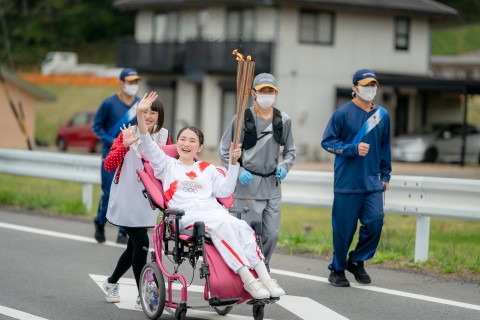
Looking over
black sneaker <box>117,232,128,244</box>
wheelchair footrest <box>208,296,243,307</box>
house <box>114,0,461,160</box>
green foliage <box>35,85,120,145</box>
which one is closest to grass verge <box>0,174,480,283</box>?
black sneaker <box>117,232,128,244</box>

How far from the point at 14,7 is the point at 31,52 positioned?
6.60m

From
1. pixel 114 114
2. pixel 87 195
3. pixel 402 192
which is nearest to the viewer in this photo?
pixel 402 192

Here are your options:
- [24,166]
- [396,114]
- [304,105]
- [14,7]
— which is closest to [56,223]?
[24,166]

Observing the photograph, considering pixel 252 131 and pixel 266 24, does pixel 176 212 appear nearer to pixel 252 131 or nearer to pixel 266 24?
pixel 252 131

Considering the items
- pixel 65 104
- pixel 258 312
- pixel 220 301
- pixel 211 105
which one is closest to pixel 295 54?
pixel 211 105

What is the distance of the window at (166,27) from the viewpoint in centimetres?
4703

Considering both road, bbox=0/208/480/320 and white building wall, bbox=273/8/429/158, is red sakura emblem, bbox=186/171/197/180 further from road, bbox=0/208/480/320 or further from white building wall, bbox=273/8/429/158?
white building wall, bbox=273/8/429/158

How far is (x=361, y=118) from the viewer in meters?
9.84

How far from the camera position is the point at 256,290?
7.49 meters

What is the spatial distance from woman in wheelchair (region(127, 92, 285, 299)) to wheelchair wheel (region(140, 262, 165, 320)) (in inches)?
18.1

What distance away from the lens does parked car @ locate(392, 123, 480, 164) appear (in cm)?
4047

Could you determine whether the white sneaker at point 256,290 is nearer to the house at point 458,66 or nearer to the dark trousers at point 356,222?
the dark trousers at point 356,222

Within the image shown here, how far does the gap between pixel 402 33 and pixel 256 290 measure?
129 ft

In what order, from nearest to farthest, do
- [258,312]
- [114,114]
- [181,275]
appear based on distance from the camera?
[258,312], [181,275], [114,114]
